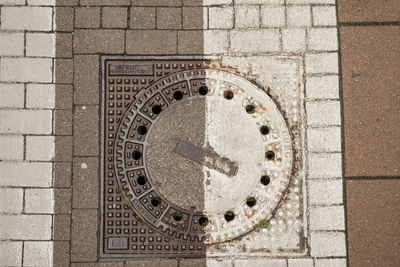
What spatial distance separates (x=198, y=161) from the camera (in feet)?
10.2

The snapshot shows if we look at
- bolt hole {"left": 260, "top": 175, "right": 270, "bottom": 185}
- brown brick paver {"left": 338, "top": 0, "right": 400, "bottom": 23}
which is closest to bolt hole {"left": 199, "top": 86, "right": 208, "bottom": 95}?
bolt hole {"left": 260, "top": 175, "right": 270, "bottom": 185}

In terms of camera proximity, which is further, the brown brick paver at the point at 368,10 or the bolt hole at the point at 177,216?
the brown brick paver at the point at 368,10

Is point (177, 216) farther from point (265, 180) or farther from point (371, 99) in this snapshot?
point (371, 99)

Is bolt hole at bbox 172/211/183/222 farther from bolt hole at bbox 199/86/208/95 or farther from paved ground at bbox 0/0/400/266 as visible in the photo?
bolt hole at bbox 199/86/208/95

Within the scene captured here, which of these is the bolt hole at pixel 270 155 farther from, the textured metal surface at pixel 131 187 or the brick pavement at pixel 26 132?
the brick pavement at pixel 26 132

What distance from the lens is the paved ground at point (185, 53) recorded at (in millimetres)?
3072

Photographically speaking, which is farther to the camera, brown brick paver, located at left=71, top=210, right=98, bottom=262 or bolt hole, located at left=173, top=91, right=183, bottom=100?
bolt hole, located at left=173, top=91, right=183, bottom=100

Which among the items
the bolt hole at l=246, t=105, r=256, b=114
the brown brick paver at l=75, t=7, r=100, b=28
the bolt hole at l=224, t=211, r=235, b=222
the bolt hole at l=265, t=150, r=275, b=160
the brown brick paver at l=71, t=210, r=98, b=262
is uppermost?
the brown brick paver at l=75, t=7, r=100, b=28

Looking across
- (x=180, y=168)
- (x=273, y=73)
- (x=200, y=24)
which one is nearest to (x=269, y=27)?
(x=273, y=73)

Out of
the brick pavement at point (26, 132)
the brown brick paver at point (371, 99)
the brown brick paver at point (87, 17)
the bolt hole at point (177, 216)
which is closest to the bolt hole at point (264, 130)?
the brown brick paver at point (371, 99)

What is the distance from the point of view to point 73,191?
3.08 meters

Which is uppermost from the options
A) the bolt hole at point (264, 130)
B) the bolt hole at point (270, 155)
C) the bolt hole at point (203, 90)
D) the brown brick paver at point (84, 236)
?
the bolt hole at point (203, 90)

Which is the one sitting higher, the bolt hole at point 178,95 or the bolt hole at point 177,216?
the bolt hole at point 178,95

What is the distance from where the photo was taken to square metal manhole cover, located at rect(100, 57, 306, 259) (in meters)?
3.09
